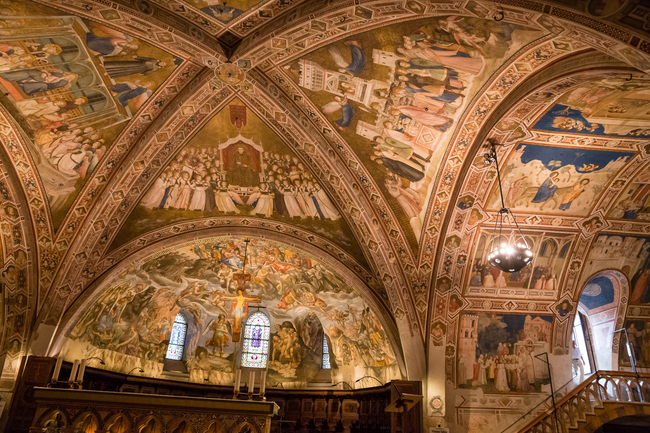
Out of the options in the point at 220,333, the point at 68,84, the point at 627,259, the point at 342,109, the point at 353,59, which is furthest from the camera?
the point at 220,333

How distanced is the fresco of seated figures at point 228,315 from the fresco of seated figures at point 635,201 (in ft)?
23.9

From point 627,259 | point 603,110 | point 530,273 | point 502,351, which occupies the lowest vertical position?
point 502,351

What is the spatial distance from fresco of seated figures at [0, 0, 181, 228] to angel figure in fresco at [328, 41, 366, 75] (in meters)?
3.55

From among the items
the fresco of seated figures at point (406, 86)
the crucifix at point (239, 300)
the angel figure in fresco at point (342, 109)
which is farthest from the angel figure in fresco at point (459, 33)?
the crucifix at point (239, 300)

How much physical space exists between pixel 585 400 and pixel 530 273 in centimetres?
341

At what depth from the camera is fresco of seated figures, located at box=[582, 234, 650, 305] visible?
1367 cm

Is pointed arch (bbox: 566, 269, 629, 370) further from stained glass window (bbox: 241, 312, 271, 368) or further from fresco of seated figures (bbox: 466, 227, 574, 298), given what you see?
stained glass window (bbox: 241, 312, 271, 368)

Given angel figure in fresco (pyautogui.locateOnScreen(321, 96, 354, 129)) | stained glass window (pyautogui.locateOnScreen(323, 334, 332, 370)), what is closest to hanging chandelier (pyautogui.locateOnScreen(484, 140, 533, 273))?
angel figure in fresco (pyautogui.locateOnScreen(321, 96, 354, 129))

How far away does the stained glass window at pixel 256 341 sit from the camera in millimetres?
19500

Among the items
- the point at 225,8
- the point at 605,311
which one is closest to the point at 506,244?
the point at 605,311

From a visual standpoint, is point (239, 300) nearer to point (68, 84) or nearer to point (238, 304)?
point (238, 304)

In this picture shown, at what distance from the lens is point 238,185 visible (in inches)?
560

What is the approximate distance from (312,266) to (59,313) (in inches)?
302

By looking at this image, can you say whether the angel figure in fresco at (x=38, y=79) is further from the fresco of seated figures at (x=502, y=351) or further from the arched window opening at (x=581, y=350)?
the arched window opening at (x=581, y=350)
